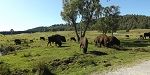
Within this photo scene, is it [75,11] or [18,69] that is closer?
[18,69]

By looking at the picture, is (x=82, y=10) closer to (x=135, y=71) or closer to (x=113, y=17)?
(x=113, y=17)

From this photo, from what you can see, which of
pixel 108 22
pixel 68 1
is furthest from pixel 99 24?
pixel 68 1

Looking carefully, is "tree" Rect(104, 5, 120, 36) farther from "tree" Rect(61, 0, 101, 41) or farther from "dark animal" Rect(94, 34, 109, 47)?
"dark animal" Rect(94, 34, 109, 47)

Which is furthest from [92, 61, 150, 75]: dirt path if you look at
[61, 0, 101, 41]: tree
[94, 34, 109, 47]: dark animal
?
[61, 0, 101, 41]: tree

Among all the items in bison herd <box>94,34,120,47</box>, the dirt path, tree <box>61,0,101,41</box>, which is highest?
tree <box>61,0,101,41</box>

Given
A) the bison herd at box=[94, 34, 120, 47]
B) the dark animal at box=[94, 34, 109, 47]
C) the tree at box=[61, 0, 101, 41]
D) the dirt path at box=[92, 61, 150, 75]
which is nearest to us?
the dirt path at box=[92, 61, 150, 75]

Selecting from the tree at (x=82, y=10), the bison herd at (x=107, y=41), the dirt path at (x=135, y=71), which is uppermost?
the tree at (x=82, y=10)

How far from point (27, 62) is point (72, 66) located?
6.06 m

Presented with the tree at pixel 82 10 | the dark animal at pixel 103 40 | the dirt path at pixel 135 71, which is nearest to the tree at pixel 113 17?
the tree at pixel 82 10

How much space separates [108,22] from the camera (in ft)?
319

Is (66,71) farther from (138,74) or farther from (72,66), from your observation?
(138,74)

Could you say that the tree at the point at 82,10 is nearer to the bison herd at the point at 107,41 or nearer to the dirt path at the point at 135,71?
the bison herd at the point at 107,41

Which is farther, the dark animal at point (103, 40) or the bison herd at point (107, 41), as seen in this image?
the dark animal at point (103, 40)

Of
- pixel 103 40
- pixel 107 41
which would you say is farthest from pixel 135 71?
pixel 103 40
